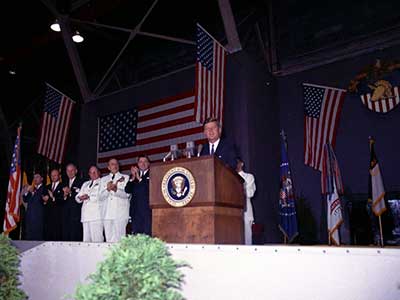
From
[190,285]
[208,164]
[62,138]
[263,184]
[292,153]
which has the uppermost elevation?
[62,138]

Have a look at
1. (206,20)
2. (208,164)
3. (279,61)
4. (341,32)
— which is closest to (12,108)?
(206,20)

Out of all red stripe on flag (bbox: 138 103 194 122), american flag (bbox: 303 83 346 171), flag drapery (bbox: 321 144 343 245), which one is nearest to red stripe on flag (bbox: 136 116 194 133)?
red stripe on flag (bbox: 138 103 194 122)

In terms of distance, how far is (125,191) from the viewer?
425cm

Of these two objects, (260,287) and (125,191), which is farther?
(125,191)

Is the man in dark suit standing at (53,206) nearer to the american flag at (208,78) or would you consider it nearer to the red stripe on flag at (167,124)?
the american flag at (208,78)

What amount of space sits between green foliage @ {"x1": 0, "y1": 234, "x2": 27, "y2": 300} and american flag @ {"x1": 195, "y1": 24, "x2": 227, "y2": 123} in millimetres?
3326

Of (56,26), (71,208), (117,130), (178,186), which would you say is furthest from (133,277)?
(56,26)

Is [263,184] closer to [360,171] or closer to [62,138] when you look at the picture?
[360,171]

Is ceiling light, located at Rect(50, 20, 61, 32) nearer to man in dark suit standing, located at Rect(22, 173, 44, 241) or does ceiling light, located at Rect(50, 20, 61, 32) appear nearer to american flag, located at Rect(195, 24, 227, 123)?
american flag, located at Rect(195, 24, 227, 123)

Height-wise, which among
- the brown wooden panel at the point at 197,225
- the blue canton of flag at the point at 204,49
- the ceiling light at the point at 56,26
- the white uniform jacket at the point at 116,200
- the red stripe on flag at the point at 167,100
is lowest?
the brown wooden panel at the point at 197,225

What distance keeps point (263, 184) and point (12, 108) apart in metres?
8.94

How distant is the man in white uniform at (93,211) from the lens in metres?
4.28

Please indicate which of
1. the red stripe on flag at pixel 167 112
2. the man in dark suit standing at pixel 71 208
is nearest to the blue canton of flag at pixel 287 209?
the red stripe on flag at pixel 167 112

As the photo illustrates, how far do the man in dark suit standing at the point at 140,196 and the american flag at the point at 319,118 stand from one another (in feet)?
9.87
